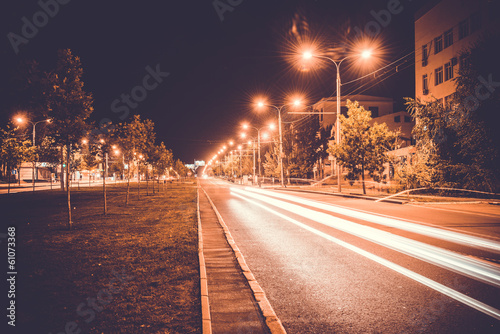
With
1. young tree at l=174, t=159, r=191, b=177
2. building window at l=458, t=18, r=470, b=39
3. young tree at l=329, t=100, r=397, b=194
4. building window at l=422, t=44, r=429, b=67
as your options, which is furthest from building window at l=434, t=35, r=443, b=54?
young tree at l=174, t=159, r=191, b=177

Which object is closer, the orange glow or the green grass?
the green grass

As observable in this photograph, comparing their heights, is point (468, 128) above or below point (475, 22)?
below

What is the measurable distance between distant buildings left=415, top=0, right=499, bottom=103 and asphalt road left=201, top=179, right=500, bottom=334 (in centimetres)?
2343

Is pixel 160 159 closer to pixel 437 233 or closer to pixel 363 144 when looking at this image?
pixel 363 144

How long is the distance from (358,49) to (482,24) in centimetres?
1568

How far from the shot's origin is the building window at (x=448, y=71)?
33.3m

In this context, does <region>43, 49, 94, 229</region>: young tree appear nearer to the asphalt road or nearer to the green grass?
the green grass

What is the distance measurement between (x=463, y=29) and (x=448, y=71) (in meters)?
4.09

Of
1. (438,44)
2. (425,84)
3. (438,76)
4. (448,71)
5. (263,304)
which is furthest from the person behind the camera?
(425,84)

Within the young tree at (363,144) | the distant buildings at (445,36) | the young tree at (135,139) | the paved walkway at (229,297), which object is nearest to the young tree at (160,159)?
the young tree at (135,139)

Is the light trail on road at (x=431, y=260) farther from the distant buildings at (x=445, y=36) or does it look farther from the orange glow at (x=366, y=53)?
the distant buildings at (x=445, y=36)

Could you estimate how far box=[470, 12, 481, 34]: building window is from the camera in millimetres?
29794

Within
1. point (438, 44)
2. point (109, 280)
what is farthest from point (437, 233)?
point (438, 44)

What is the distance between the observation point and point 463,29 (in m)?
31.8
